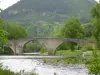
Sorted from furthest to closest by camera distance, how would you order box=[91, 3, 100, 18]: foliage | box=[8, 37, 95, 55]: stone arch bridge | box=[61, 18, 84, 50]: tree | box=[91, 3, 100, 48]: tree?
box=[8, 37, 95, 55]: stone arch bridge
box=[61, 18, 84, 50]: tree
box=[91, 3, 100, 18]: foliage
box=[91, 3, 100, 48]: tree

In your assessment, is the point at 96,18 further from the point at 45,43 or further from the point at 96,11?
the point at 45,43

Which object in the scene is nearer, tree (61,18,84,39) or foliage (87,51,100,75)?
foliage (87,51,100,75)

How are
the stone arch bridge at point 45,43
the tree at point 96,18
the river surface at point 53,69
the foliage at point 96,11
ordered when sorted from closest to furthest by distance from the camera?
the river surface at point 53,69 → the tree at point 96,18 → the foliage at point 96,11 → the stone arch bridge at point 45,43

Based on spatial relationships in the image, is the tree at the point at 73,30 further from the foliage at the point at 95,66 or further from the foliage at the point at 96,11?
the foliage at the point at 95,66

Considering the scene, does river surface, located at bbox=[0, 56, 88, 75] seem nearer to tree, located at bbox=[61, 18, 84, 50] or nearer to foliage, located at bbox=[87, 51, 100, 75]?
foliage, located at bbox=[87, 51, 100, 75]

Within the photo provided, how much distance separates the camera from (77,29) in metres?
80.6

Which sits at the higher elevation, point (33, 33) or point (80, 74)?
point (33, 33)

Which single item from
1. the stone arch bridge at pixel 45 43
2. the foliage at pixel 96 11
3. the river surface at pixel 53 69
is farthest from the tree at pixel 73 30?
the river surface at pixel 53 69

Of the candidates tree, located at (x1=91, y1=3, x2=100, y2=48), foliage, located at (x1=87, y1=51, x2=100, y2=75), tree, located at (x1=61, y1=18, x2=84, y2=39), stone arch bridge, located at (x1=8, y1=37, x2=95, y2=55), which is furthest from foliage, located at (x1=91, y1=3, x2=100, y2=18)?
foliage, located at (x1=87, y1=51, x2=100, y2=75)

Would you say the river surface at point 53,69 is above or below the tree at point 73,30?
below

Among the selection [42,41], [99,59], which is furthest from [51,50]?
[99,59]

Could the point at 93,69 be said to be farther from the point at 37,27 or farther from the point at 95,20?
the point at 37,27

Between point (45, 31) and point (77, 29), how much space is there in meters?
114

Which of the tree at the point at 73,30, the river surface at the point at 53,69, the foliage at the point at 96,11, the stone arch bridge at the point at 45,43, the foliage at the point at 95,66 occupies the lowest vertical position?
the river surface at the point at 53,69
